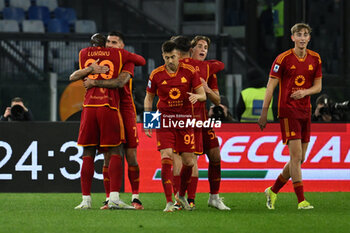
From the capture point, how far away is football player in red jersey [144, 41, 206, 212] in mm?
9445

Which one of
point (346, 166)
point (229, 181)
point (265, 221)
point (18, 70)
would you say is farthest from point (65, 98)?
point (265, 221)

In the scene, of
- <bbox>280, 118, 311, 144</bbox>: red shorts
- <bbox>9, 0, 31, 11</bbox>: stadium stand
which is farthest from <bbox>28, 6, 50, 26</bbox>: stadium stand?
<bbox>280, 118, 311, 144</bbox>: red shorts

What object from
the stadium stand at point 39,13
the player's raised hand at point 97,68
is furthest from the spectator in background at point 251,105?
the stadium stand at point 39,13

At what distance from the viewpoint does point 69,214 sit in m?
9.09

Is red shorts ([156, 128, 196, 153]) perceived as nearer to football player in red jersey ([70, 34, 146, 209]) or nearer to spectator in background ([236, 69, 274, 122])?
football player in red jersey ([70, 34, 146, 209])

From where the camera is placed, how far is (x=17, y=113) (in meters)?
12.9

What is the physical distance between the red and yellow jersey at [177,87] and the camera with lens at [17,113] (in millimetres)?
3904

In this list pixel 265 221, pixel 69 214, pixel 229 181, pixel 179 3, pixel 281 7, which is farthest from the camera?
pixel 179 3

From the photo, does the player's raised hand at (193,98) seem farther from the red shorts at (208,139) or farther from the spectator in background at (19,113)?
the spectator in background at (19,113)

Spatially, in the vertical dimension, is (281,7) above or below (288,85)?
above

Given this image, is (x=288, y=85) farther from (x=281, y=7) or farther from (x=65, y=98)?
(x=281, y=7)

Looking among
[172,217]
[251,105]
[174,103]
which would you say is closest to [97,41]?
[174,103]

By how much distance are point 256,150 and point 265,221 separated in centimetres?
440

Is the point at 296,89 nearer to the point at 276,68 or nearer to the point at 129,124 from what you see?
the point at 276,68
